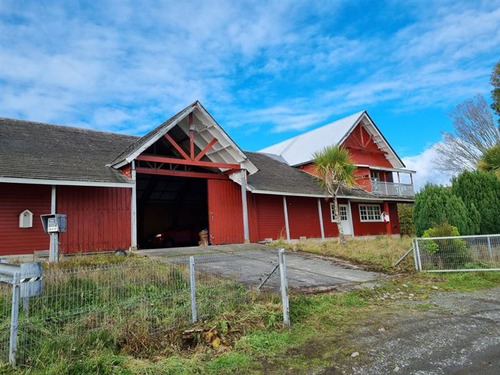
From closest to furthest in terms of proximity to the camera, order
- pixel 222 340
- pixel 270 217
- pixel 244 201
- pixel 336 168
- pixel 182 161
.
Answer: pixel 222 340 < pixel 182 161 < pixel 244 201 < pixel 336 168 < pixel 270 217

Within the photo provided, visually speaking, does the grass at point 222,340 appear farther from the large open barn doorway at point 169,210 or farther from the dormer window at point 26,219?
the large open barn doorway at point 169,210

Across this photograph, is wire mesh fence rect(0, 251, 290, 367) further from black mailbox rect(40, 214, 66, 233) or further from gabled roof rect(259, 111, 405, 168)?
gabled roof rect(259, 111, 405, 168)

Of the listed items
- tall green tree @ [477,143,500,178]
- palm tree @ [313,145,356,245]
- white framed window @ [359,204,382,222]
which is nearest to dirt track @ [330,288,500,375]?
palm tree @ [313,145,356,245]

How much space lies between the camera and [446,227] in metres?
11.2

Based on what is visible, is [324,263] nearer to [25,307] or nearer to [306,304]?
[306,304]

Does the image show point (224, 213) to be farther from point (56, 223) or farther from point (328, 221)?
point (56, 223)

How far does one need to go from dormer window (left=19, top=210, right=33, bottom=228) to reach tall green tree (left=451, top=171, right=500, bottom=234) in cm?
1680

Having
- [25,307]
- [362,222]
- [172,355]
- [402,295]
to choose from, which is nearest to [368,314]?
[402,295]

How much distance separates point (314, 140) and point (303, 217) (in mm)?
8480

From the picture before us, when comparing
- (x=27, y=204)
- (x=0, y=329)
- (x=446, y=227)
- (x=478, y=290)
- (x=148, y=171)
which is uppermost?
(x=148, y=171)

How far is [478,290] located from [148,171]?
456 inches

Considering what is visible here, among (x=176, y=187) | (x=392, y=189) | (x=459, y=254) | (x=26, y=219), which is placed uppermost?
(x=176, y=187)

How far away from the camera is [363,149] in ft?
81.3

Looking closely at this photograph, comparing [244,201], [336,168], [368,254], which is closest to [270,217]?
[244,201]
